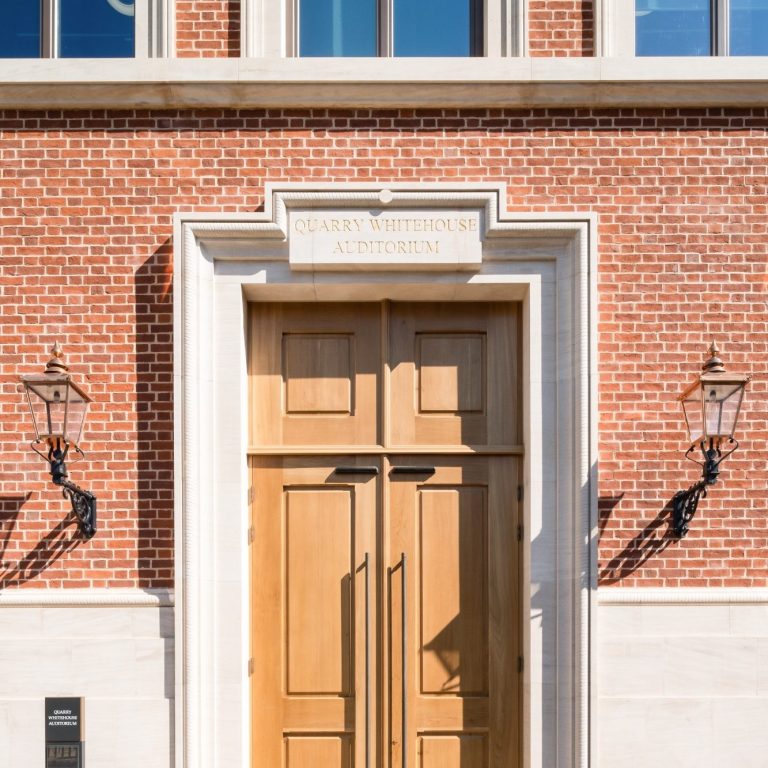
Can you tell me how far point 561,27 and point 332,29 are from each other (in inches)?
62.6

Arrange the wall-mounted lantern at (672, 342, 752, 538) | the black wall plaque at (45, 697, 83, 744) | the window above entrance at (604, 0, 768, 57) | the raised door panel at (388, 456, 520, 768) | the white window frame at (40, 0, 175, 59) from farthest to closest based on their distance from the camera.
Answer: the window above entrance at (604, 0, 768, 57) < the raised door panel at (388, 456, 520, 768) < the white window frame at (40, 0, 175, 59) < the black wall plaque at (45, 697, 83, 744) < the wall-mounted lantern at (672, 342, 752, 538)

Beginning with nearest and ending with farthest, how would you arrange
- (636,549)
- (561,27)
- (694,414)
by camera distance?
(694,414)
(636,549)
(561,27)

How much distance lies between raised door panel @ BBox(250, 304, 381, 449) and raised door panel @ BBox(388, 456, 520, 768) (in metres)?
0.55

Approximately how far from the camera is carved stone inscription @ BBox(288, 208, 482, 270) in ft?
16.6

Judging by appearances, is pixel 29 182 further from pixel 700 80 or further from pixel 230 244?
pixel 700 80

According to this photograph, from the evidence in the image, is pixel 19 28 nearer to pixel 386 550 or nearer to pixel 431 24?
pixel 431 24

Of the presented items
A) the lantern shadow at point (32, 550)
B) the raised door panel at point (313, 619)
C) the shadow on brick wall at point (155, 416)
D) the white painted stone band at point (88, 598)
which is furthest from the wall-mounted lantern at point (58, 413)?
the raised door panel at point (313, 619)

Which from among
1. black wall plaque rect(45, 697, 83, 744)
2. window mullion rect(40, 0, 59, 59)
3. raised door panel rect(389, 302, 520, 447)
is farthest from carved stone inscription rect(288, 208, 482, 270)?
black wall plaque rect(45, 697, 83, 744)

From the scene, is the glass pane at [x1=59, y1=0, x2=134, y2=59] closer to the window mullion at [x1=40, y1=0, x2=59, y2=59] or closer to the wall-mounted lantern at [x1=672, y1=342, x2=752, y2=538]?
the window mullion at [x1=40, y1=0, x2=59, y2=59]

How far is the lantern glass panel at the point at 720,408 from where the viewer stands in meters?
4.58

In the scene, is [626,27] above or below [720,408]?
above

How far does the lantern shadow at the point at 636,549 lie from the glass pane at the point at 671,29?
3.13 meters

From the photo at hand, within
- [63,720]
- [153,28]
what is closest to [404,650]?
[63,720]

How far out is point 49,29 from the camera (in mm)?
5344
